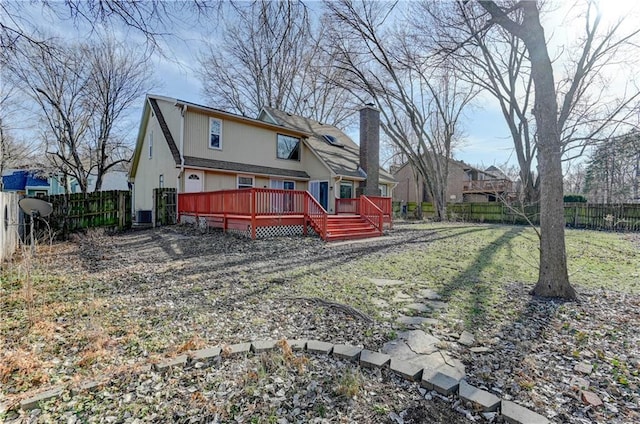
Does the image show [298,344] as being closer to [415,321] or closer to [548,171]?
[415,321]

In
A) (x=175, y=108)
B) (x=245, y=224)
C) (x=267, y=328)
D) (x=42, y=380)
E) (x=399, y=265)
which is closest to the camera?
(x=42, y=380)

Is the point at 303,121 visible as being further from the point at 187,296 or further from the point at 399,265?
the point at 187,296

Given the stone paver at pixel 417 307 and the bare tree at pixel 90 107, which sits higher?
the bare tree at pixel 90 107

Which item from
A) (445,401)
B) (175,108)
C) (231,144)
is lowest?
(445,401)

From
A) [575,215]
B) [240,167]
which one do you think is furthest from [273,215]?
[575,215]

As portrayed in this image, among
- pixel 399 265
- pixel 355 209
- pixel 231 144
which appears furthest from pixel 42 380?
pixel 231 144

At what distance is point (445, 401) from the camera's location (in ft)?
7.54

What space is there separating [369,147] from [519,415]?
15.5 m

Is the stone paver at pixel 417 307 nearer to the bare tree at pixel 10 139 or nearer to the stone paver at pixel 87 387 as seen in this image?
the stone paver at pixel 87 387

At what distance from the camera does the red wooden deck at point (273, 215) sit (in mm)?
9664

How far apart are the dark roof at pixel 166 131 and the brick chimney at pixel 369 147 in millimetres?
9046

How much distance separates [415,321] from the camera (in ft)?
12.2

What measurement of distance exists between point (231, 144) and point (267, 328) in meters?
12.4

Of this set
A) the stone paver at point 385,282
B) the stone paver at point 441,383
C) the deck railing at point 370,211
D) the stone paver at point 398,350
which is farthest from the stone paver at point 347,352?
the deck railing at point 370,211
